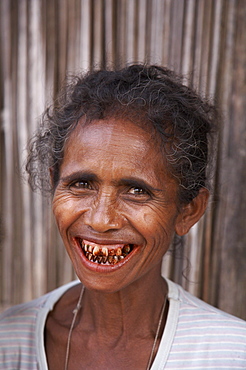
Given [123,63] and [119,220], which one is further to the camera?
[123,63]

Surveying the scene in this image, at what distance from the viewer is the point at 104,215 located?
164cm

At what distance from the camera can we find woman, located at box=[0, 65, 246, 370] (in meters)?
1.68

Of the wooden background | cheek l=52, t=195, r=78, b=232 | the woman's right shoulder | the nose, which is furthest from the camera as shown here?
the wooden background

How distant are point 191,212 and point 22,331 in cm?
85

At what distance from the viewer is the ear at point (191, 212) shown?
1873 mm

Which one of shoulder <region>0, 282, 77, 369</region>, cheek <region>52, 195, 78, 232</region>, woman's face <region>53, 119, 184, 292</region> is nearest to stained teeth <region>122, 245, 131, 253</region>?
woman's face <region>53, 119, 184, 292</region>

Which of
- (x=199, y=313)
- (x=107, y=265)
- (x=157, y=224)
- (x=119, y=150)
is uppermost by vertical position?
(x=119, y=150)

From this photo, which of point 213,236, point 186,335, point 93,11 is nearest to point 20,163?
point 93,11

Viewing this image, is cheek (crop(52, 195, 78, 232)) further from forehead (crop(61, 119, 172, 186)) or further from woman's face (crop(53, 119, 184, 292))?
forehead (crop(61, 119, 172, 186))

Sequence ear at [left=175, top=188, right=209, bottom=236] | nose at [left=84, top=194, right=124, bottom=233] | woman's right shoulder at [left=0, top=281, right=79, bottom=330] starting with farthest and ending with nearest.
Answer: woman's right shoulder at [left=0, top=281, right=79, bottom=330]
ear at [left=175, top=188, right=209, bottom=236]
nose at [left=84, top=194, right=124, bottom=233]

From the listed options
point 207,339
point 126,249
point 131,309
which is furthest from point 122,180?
point 207,339

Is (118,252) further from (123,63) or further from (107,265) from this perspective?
(123,63)

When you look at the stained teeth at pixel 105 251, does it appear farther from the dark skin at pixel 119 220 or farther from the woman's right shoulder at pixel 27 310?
the woman's right shoulder at pixel 27 310

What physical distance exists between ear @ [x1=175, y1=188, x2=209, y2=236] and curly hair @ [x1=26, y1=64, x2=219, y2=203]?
0.03m
